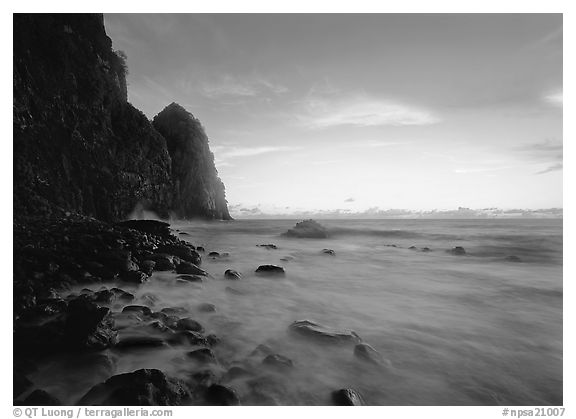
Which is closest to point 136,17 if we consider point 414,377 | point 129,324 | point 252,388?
point 129,324

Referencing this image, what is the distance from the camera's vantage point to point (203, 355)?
118 inches

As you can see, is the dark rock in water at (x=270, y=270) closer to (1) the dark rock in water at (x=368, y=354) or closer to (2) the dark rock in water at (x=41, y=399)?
(1) the dark rock in water at (x=368, y=354)

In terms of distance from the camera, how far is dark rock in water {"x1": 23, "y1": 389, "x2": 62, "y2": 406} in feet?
8.16

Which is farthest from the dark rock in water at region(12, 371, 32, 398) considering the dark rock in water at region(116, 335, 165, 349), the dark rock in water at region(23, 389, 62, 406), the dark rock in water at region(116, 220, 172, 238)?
the dark rock in water at region(116, 220, 172, 238)

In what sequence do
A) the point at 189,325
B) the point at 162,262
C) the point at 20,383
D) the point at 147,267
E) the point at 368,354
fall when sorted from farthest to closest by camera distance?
the point at 162,262 < the point at 147,267 < the point at 189,325 < the point at 368,354 < the point at 20,383

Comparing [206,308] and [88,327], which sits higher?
[88,327]

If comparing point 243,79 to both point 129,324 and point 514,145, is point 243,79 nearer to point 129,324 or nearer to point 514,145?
point 129,324

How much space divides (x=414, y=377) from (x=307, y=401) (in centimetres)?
117

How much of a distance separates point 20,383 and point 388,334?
390 cm

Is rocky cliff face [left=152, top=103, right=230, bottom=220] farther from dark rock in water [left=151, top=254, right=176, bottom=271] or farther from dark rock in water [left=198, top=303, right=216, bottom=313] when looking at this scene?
dark rock in water [left=198, top=303, right=216, bottom=313]

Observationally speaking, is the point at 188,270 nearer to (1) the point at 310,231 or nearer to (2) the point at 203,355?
(2) the point at 203,355

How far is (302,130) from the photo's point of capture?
5895 mm

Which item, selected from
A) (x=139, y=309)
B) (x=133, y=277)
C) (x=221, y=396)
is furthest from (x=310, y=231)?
(x=221, y=396)
